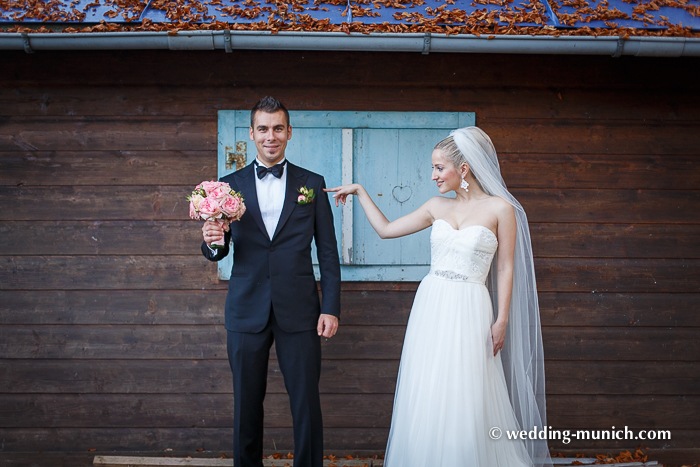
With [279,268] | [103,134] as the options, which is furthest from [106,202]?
[279,268]

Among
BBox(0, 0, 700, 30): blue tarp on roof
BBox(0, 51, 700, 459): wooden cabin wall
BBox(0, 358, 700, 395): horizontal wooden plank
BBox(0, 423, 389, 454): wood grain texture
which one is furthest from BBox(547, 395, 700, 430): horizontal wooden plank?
BBox(0, 0, 700, 30): blue tarp on roof

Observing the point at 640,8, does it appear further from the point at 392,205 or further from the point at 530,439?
the point at 530,439

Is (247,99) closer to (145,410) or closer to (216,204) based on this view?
(216,204)

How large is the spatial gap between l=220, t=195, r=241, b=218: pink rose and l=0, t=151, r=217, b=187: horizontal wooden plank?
1.14m

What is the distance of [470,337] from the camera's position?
9.21 feet

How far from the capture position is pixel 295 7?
3281 millimetres

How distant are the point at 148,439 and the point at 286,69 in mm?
2857

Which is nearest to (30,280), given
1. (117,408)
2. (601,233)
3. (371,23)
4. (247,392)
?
(117,408)

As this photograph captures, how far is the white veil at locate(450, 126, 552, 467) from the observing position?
2.91 m

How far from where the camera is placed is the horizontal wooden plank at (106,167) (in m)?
3.70

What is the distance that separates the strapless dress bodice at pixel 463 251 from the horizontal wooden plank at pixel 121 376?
1.14m

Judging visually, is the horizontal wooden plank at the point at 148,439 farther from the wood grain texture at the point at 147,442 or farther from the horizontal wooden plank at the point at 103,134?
the horizontal wooden plank at the point at 103,134

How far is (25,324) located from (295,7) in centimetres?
293

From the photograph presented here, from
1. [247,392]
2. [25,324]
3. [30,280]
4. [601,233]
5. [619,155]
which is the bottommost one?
[247,392]
